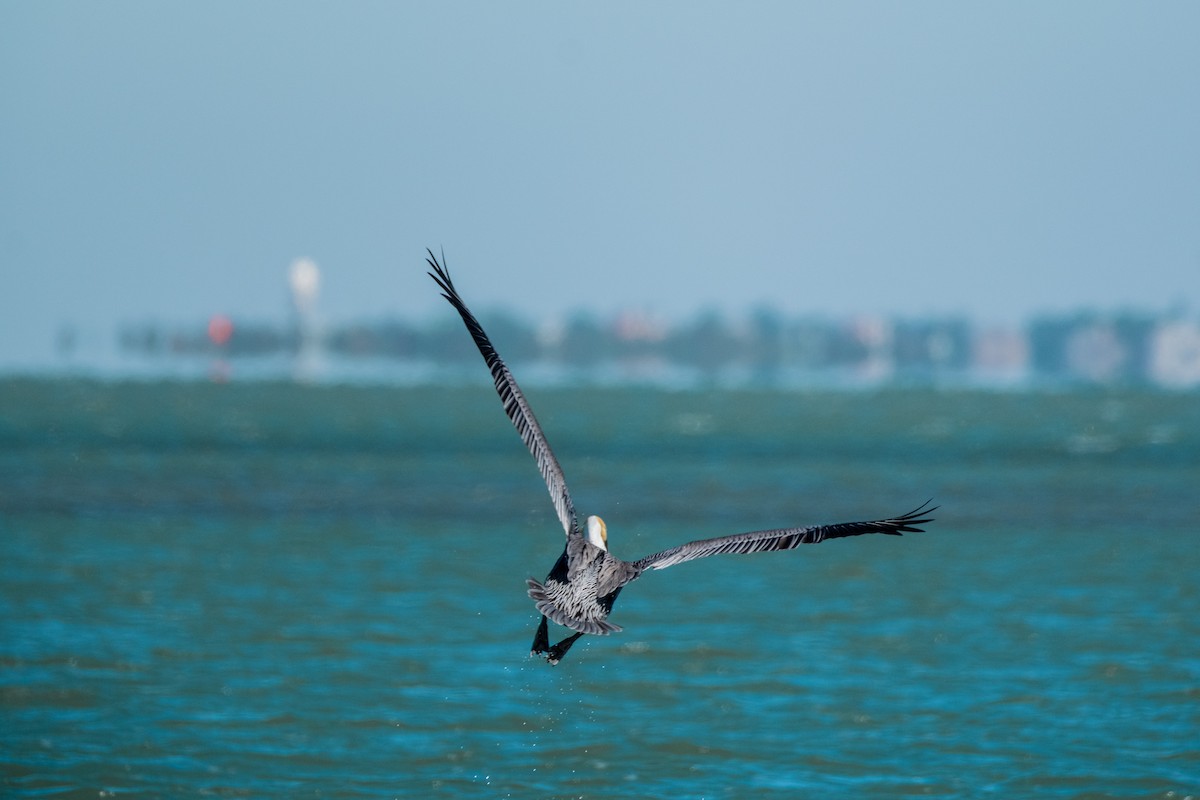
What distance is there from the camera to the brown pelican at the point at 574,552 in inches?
509

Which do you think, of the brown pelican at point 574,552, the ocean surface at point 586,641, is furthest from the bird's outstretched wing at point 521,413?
the ocean surface at point 586,641

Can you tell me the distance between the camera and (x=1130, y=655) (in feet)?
87.0

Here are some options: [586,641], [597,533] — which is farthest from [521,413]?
[586,641]

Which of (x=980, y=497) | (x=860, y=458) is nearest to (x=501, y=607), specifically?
(x=980, y=497)

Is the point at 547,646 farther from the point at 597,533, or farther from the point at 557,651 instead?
the point at 597,533

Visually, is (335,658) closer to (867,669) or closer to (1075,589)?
(867,669)

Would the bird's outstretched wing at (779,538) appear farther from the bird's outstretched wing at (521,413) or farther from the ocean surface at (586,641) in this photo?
the ocean surface at (586,641)

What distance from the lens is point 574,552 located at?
13695 millimetres

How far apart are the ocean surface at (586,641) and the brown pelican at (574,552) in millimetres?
5416

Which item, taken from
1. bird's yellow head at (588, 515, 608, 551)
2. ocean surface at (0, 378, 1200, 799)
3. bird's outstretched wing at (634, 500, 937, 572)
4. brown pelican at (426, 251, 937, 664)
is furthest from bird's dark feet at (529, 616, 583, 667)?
ocean surface at (0, 378, 1200, 799)

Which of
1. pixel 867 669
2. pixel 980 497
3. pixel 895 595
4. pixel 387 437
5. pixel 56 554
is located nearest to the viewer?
pixel 867 669

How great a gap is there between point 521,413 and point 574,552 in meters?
1.03

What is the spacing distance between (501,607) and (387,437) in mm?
55244

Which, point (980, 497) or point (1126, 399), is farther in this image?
point (1126, 399)
